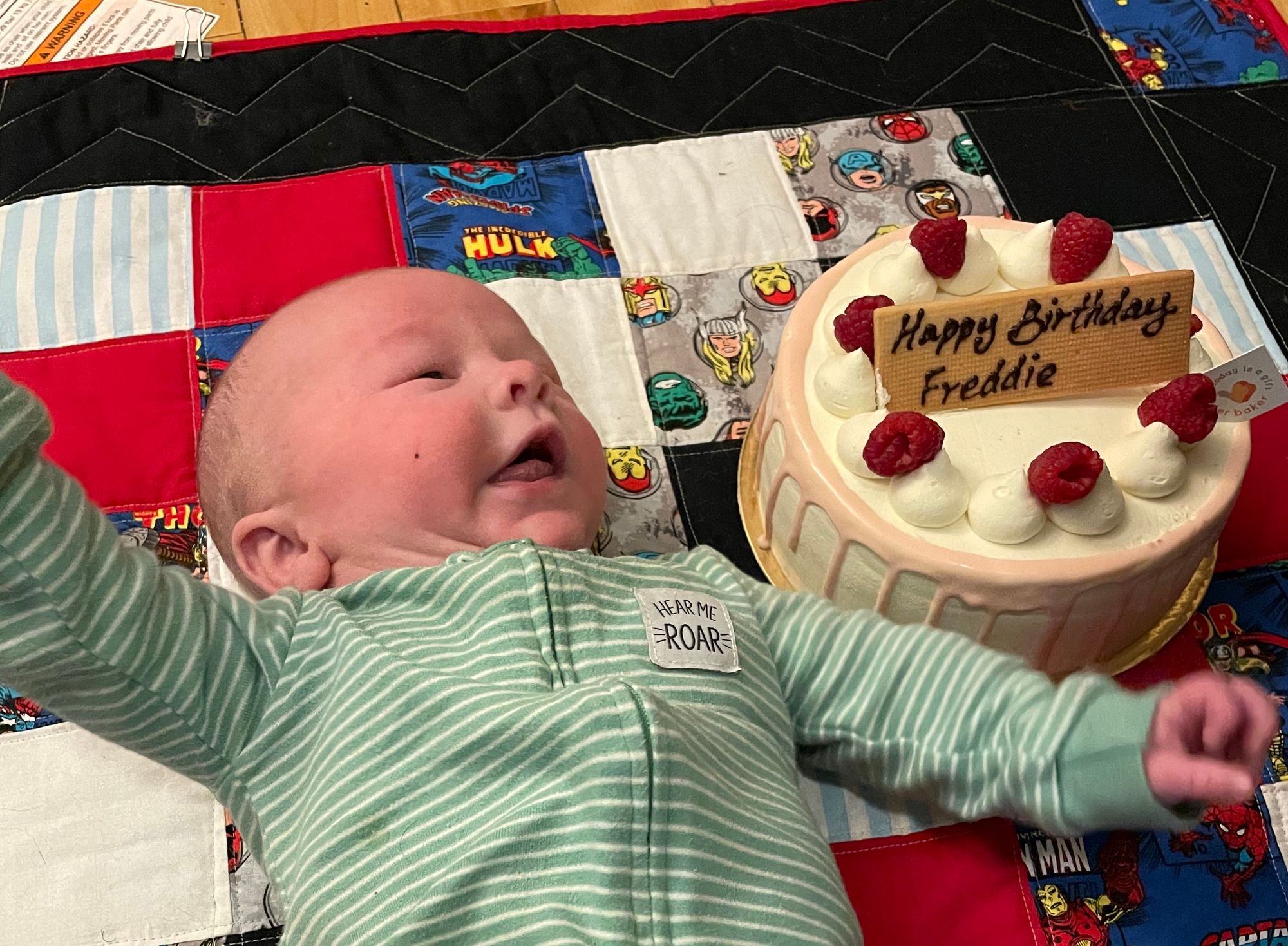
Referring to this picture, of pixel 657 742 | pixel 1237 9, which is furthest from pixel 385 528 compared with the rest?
pixel 1237 9

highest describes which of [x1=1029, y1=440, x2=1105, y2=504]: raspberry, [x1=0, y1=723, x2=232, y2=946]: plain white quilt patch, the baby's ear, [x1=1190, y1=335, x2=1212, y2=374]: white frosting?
[x1=1190, y1=335, x2=1212, y2=374]: white frosting

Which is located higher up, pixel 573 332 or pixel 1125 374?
pixel 573 332

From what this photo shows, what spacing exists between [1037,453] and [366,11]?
4.23 feet

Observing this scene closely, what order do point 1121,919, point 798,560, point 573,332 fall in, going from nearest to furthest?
1. point 1121,919
2. point 798,560
3. point 573,332

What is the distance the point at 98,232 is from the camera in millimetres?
1443

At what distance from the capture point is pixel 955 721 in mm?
916

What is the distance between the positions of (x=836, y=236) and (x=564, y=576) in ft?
2.36

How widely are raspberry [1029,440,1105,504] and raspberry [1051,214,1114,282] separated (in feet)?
0.69

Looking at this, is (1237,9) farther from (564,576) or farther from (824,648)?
(564,576)

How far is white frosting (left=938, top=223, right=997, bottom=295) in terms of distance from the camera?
1114mm

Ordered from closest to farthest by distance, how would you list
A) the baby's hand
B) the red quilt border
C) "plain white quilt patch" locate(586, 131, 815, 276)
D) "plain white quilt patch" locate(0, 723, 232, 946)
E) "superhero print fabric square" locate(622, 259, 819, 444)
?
the baby's hand
"plain white quilt patch" locate(0, 723, 232, 946)
"superhero print fabric square" locate(622, 259, 819, 444)
"plain white quilt patch" locate(586, 131, 815, 276)
the red quilt border

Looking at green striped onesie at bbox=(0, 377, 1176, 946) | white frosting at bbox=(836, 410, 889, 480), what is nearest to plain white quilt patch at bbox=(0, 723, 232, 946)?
green striped onesie at bbox=(0, 377, 1176, 946)

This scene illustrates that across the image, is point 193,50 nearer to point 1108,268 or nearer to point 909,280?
point 909,280

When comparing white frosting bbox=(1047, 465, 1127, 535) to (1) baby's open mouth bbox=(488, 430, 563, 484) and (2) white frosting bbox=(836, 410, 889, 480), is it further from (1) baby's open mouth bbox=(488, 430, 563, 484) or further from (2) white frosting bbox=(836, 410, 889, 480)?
(1) baby's open mouth bbox=(488, 430, 563, 484)
